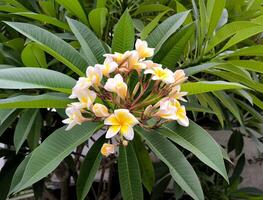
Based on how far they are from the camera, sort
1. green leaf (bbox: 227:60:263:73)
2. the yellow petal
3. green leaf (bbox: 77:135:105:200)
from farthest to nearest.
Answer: green leaf (bbox: 227:60:263:73), green leaf (bbox: 77:135:105:200), the yellow petal

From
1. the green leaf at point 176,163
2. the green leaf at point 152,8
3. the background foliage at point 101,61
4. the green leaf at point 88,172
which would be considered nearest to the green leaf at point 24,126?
the background foliage at point 101,61

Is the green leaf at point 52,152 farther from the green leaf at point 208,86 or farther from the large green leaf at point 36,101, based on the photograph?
the green leaf at point 208,86

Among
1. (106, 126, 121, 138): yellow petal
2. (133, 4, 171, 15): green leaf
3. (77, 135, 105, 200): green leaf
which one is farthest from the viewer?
(133, 4, 171, 15): green leaf

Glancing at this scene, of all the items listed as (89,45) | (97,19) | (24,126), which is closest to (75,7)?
(97,19)

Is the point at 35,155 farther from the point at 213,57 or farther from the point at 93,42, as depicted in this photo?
the point at 213,57

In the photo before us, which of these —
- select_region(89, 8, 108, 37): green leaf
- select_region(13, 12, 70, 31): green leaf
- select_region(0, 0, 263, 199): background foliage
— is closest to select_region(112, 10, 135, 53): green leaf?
select_region(0, 0, 263, 199): background foliage

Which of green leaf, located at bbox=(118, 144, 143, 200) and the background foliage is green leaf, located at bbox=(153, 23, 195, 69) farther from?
green leaf, located at bbox=(118, 144, 143, 200)

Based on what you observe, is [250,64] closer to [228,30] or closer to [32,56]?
[228,30]
